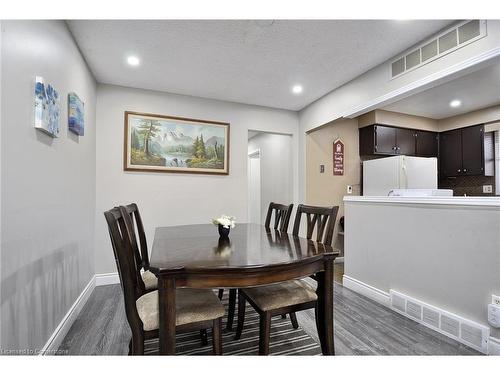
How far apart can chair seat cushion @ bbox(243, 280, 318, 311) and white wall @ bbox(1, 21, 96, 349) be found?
1.23 meters

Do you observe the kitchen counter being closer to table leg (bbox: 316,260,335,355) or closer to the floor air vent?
the floor air vent

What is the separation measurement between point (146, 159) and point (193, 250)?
205cm

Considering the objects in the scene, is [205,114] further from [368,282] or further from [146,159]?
[368,282]

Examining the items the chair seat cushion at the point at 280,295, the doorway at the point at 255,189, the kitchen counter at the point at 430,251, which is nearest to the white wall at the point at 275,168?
the doorway at the point at 255,189

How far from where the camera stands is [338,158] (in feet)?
12.9

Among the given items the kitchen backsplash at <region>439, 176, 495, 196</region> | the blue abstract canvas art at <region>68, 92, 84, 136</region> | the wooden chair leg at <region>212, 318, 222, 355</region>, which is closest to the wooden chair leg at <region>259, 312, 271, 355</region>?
the wooden chair leg at <region>212, 318, 222, 355</region>

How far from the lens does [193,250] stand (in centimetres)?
139

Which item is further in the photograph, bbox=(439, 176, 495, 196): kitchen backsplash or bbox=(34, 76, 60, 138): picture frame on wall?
bbox=(439, 176, 495, 196): kitchen backsplash

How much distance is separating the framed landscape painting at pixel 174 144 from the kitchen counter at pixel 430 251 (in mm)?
1886

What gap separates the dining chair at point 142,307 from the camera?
Result: 1.13m

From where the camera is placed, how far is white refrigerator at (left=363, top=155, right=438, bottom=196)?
11.3 feet

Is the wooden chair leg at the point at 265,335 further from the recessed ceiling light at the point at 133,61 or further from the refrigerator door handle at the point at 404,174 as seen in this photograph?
the refrigerator door handle at the point at 404,174

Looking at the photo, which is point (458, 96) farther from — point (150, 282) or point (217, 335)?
point (150, 282)

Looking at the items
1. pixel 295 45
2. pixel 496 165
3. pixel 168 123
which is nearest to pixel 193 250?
pixel 295 45
